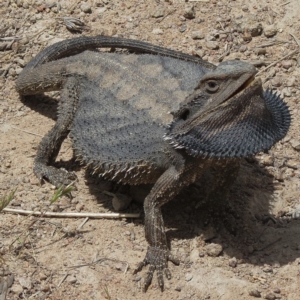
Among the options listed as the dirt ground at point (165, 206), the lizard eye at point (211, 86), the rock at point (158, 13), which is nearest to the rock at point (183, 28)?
the dirt ground at point (165, 206)

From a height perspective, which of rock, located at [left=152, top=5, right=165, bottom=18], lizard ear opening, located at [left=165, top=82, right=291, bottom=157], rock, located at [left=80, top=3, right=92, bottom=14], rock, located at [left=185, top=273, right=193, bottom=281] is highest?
lizard ear opening, located at [left=165, top=82, right=291, bottom=157]

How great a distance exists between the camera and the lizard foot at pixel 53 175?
282 inches

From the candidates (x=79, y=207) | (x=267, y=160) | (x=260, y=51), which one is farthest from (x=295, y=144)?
(x=79, y=207)

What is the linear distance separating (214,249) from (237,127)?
48.5 inches

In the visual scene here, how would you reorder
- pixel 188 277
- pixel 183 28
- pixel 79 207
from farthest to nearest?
1. pixel 183 28
2. pixel 79 207
3. pixel 188 277

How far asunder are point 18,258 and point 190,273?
1442 millimetres

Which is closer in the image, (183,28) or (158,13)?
(183,28)

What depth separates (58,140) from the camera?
7.36 meters

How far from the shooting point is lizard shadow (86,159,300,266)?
6.46 metres

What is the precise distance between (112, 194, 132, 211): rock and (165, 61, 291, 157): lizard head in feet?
3.79

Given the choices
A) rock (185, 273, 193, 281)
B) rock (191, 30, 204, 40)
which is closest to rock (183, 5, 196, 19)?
rock (191, 30, 204, 40)

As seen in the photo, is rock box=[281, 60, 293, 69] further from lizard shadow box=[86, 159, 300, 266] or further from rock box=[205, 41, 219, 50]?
lizard shadow box=[86, 159, 300, 266]

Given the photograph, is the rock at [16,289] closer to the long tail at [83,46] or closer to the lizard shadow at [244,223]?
the lizard shadow at [244,223]

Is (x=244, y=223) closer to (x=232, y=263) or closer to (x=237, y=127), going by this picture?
(x=232, y=263)
